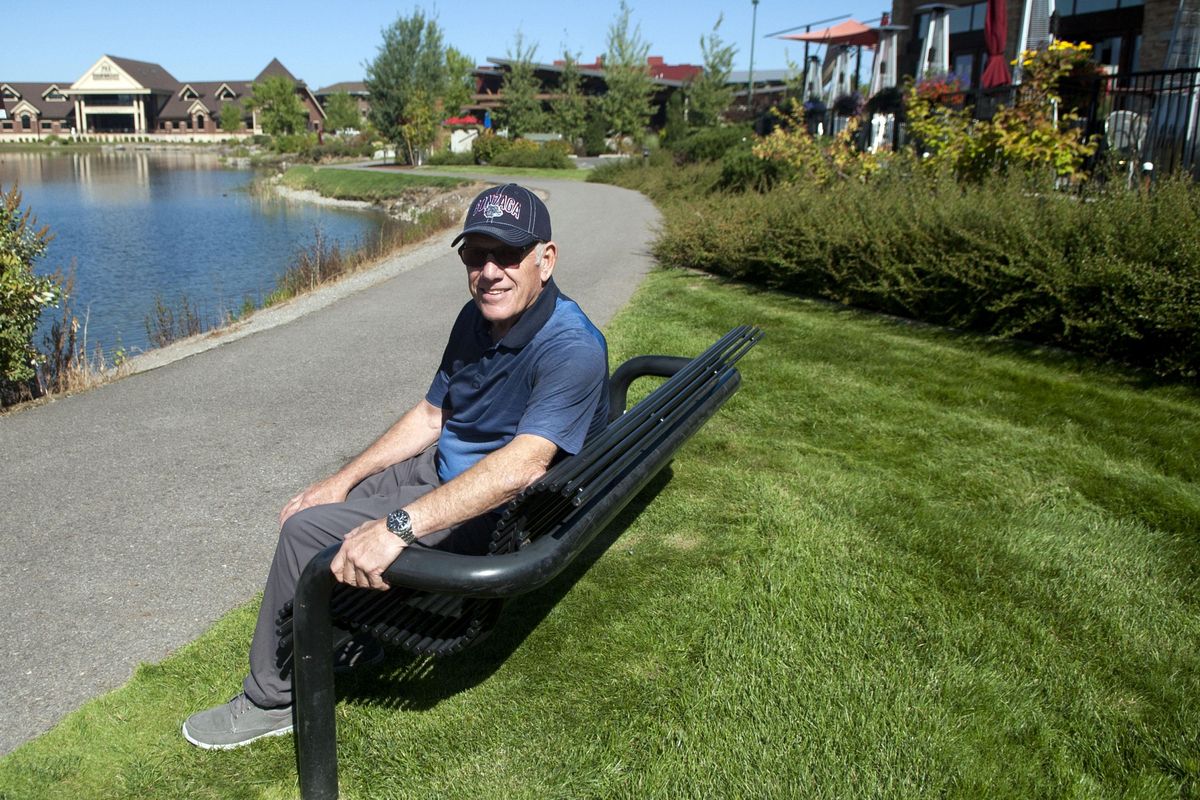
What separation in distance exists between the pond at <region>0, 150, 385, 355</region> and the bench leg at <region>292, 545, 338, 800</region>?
17.7ft

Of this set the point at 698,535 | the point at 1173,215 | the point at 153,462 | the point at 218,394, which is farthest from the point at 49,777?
the point at 1173,215

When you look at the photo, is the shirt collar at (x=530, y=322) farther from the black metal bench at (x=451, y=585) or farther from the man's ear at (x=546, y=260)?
the black metal bench at (x=451, y=585)

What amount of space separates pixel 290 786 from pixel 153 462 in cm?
307

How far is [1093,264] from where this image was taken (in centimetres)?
651

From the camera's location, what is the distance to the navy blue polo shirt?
8.91 feet

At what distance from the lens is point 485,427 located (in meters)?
2.93

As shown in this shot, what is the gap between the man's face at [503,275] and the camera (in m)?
2.83

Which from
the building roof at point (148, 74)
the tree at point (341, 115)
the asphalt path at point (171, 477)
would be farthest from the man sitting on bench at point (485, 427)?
the building roof at point (148, 74)

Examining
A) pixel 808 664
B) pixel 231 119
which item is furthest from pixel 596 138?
pixel 231 119

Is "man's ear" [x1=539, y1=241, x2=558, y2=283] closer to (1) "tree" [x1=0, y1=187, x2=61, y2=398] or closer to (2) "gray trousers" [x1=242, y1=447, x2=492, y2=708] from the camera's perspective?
(2) "gray trousers" [x1=242, y1=447, x2=492, y2=708]

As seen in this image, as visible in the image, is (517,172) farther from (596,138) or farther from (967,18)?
(967,18)

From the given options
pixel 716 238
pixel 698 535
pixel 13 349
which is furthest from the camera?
pixel 716 238

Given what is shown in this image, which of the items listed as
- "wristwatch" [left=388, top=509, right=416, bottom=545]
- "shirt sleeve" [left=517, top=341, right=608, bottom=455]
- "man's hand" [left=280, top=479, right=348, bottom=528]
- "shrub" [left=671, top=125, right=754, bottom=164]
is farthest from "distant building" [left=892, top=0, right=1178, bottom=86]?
"wristwatch" [left=388, top=509, right=416, bottom=545]

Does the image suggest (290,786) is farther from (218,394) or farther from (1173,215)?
(1173,215)
